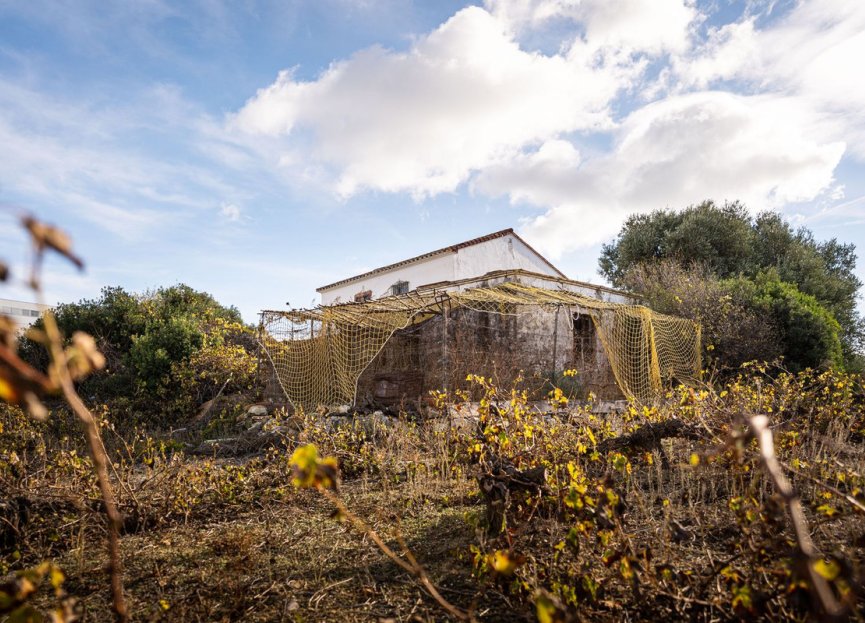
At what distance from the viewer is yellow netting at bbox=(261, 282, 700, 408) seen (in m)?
9.59

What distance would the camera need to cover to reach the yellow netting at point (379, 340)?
31.4 ft

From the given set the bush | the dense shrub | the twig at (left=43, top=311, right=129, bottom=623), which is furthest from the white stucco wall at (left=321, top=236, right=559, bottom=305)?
the twig at (left=43, top=311, right=129, bottom=623)

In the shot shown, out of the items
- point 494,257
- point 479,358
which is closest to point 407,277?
point 494,257

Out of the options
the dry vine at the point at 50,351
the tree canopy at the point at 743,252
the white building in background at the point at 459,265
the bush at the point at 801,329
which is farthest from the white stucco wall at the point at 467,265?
the dry vine at the point at 50,351

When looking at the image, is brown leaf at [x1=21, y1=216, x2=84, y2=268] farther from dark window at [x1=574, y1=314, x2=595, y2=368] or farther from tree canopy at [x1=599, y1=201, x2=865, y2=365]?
tree canopy at [x1=599, y1=201, x2=865, y2=365]

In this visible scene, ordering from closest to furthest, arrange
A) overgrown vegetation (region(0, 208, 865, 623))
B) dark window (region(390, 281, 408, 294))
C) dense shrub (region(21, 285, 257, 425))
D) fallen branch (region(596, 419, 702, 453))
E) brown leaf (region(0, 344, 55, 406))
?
brown leaf (region(0, 344, 55, 406)), overgrown vegetation (region(0, 208, 865, 623)), fallen branch (region(596, 419, 702, 453)), dense shrub (region(21, 285, 257, 425)), dark window (region(390, 281, 408, 294))

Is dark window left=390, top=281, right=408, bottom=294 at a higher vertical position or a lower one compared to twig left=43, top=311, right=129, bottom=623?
higher

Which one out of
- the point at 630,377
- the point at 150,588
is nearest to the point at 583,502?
the point at 150,588

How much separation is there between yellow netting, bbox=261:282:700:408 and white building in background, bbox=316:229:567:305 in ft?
17.5

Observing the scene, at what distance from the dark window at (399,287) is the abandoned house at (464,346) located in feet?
21.9

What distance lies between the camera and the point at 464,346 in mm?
9648

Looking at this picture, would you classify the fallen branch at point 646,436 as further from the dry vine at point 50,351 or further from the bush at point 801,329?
the bush at point 801,329

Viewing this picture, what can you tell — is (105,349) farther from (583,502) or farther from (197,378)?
(583,502)

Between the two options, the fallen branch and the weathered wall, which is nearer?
the fallen branch
